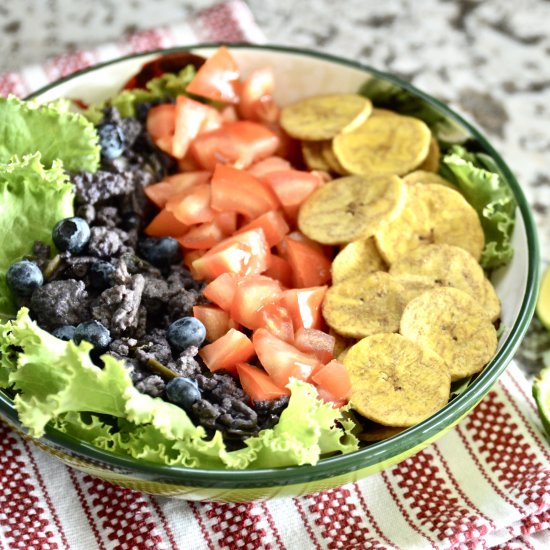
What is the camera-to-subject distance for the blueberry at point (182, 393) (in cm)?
218

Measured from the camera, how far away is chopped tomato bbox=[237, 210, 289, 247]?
2.75m

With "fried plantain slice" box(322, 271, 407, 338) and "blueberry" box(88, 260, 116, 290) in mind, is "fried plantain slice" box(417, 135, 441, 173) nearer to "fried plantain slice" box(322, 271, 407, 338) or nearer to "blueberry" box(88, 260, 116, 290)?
"fried plantain slice" box(322, 271, 407, 338)

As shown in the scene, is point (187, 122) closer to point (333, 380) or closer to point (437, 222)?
point (437, 222)

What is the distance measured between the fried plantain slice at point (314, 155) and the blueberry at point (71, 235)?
865mm

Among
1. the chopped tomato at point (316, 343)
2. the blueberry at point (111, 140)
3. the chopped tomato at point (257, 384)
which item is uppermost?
the blueberry at point (111, 140)

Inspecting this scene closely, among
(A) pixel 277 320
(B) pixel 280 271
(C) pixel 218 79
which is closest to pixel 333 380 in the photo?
(A) pixel 277 320

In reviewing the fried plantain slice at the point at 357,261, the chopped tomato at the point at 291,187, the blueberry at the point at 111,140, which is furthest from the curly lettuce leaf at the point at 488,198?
the blueberry at the point at 111,140

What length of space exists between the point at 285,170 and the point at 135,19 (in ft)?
5.72

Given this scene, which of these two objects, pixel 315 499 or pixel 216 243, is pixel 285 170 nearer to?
pixel 216 243

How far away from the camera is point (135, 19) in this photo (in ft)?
14.1

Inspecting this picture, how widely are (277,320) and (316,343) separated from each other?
0.12 meters

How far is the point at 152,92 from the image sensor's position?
3.15 meters

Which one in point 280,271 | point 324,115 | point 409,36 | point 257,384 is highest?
point 409,36

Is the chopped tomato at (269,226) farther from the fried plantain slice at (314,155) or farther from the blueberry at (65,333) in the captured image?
the blueberry at (65,333)
